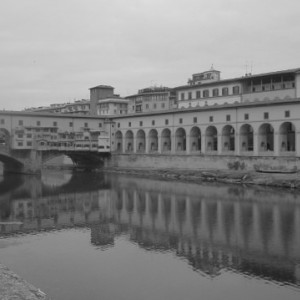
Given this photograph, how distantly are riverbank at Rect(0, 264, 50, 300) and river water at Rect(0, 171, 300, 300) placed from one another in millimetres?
1389

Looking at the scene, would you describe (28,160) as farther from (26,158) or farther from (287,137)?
(287,137)

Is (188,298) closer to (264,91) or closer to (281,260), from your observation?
(281,260)

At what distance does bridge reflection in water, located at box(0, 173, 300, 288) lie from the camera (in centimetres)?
2266

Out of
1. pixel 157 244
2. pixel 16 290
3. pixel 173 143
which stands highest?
pixel 173 143

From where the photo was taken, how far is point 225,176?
181 feet

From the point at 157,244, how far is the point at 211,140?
4066 cm

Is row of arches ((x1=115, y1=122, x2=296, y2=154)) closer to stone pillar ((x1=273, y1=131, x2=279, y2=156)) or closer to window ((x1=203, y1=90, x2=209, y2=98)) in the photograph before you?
stone pillar ((x1=273, y1=131, x2=279, y2=156))

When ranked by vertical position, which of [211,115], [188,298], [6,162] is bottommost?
[188,298]

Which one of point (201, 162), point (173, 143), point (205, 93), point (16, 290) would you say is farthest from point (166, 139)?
point (16, 290)

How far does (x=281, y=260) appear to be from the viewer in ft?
71.9

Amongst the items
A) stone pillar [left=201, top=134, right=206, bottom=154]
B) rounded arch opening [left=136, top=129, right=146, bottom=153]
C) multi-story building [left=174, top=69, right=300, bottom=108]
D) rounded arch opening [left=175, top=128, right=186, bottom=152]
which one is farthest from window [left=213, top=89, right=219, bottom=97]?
rounded arch opening [left=136, top=129, right=146, bottom=153]

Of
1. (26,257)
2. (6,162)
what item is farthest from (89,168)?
(26,257)

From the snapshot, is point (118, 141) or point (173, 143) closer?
point (173, 143)

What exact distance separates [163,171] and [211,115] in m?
11.0
